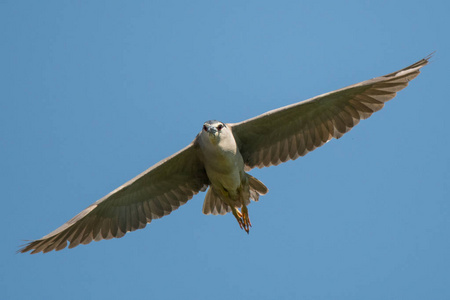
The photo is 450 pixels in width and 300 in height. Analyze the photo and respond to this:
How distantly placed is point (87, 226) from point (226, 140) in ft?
7.95

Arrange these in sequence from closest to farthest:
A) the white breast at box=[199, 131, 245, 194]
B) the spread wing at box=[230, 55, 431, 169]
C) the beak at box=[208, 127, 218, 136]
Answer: the beak at box=[208, 127, 218, 136], the white breast at box=[199, 131, 245, 194], the spread wing at box=[230, 55, 431, 169]

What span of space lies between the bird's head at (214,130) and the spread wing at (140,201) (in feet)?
2.03

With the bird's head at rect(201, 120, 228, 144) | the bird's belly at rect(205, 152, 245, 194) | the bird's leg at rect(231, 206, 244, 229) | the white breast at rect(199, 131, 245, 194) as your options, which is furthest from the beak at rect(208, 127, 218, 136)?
the bird's leg at rect(231, 206, 244, 229)

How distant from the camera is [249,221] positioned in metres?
10.7

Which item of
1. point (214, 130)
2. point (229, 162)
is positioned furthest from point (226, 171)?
point (214, 130)

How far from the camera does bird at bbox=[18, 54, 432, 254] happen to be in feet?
33.3

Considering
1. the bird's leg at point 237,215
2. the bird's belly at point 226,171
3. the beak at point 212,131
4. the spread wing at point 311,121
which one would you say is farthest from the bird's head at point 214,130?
the bird's leg at point 237,215

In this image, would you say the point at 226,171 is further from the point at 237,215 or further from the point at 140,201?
the point at 140,201

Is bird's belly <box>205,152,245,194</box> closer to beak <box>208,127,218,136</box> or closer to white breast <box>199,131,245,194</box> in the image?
white breast <box>199,131,245,194</box>

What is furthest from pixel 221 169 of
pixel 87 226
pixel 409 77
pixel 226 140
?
pixel 409 77

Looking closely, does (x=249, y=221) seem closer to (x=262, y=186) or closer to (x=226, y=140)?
(x=262, y=186)

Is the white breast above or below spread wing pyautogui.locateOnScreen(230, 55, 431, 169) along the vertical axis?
below

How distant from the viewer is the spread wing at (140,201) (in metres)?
10.4

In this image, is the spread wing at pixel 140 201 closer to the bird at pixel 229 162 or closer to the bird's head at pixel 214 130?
the bird at pixel 229 162
